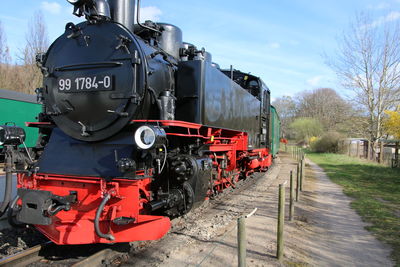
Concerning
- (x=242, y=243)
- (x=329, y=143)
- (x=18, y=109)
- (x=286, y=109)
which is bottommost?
(x=242, y=243)

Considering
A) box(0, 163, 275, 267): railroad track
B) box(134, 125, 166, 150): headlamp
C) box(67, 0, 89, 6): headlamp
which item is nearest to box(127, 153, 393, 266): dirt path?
box(0, 163, 275, 267): railroad track

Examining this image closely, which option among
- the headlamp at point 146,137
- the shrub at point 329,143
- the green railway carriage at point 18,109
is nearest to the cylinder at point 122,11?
the headlamp at point 146,137

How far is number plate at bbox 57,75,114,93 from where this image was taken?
4.16 m

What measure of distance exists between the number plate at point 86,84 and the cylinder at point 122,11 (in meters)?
1.09

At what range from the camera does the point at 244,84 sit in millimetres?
9930

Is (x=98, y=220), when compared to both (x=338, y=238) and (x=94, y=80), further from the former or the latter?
(x=338, y=238)

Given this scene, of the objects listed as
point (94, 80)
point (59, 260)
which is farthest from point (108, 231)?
point (94, 80)

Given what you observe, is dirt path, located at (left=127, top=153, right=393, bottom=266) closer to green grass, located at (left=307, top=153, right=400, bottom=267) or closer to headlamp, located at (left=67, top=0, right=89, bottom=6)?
green grass, located at (left=307, top=153, right=400, bottom=267)

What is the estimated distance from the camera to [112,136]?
416cm

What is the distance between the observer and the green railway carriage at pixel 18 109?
1109 cm

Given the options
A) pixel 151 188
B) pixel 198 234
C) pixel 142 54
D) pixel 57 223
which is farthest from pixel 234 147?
pixel 57 223

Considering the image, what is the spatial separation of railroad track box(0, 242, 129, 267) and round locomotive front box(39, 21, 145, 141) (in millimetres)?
1450

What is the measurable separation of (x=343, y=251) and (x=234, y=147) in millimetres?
3112

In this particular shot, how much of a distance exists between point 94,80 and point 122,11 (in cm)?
127
